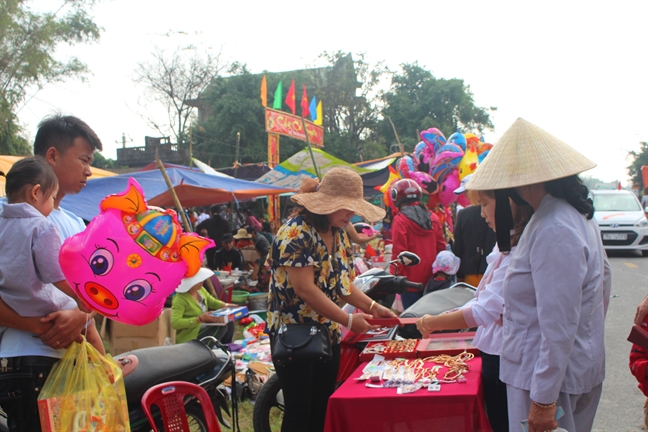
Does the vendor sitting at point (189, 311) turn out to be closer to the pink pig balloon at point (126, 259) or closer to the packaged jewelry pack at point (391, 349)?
the packaged jewelry pack at point (391, 349)

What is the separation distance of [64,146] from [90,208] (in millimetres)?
5235

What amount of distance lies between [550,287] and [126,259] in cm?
158

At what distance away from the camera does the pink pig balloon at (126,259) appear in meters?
2.00

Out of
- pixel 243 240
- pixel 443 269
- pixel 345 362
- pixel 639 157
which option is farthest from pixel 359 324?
pixel 639 157

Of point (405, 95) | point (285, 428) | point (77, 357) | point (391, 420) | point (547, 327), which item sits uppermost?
point (405, 95)

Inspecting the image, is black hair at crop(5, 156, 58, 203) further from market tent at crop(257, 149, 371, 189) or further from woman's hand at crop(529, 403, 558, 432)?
market tent at crop(257, 149, 371, 189)

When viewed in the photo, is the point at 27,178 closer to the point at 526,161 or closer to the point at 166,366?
the point at 166,366

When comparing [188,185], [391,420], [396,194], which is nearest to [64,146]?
[391,420]

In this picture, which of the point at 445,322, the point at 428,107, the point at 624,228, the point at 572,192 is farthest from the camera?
the point at 428,107

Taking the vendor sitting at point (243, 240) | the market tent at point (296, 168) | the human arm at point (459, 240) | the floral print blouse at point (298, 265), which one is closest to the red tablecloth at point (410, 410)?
the floral print blouse at point (298, 265)

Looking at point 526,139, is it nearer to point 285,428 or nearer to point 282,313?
point 282,313

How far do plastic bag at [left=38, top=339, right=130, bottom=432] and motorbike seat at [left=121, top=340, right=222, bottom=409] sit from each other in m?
0.82

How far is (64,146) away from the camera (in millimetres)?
2395

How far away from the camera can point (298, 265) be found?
105 inches
